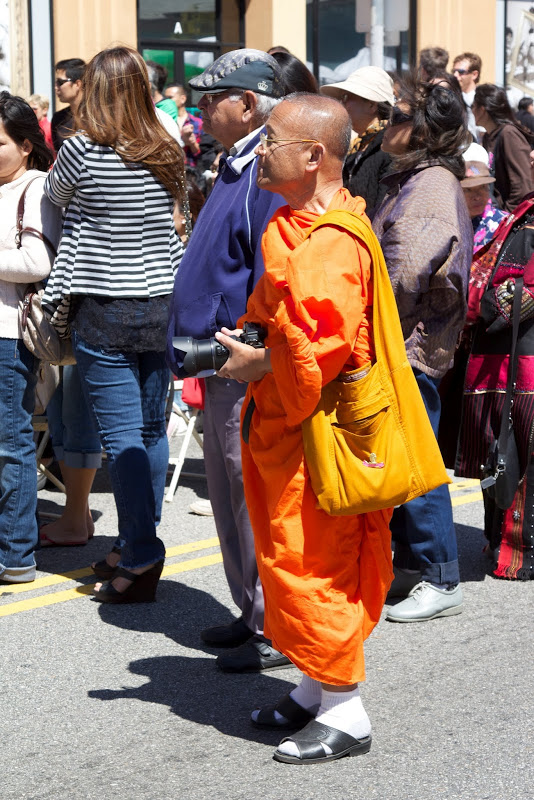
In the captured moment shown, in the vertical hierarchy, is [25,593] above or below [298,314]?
below

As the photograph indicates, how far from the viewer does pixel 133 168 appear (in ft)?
14.8

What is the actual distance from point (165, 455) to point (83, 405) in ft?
2.50

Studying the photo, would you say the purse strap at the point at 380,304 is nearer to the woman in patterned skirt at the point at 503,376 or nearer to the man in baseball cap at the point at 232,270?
the man in baseball cap at the point at 232,270

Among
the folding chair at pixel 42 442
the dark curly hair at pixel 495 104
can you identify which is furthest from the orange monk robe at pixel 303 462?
the dark curly hair at pixel 495 104

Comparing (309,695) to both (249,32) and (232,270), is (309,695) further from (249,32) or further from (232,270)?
(249,32)

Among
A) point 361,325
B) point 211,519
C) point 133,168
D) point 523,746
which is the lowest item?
point 211,519

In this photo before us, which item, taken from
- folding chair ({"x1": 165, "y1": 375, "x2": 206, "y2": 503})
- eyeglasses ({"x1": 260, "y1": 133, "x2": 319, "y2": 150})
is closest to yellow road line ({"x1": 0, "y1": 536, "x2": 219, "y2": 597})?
A: folding chair ({"x1": 165, "y1": 375, "x2": 206, "y2": 503})

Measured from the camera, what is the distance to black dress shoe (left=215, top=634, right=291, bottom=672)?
4.04 meters

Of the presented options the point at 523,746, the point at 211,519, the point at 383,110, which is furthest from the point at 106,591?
the point at 383,110

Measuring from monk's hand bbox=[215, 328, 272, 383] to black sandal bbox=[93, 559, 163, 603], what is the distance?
1633 mm

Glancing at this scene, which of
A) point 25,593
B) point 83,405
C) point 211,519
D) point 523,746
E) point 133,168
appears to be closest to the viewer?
point 523,746

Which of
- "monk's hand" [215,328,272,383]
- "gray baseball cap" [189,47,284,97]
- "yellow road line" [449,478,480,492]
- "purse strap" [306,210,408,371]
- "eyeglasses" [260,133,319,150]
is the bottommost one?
"yellow road line" [449,478,480,492]

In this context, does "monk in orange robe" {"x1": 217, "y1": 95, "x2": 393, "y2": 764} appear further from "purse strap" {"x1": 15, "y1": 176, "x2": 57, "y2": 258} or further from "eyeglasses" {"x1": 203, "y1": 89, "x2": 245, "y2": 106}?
"purse strap" {"x1": 15, "y1": 176, "x2": 57, "y2": 258}

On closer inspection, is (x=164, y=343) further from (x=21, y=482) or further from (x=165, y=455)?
(x=21, y=482)
